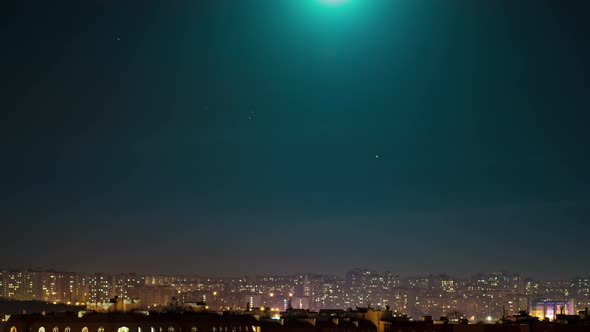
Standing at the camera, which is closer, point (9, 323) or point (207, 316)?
point (9, 323)

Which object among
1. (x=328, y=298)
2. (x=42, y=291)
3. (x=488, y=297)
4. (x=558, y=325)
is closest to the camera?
(x=558, y=325)

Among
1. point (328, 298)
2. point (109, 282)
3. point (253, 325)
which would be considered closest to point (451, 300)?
point (328, 298)

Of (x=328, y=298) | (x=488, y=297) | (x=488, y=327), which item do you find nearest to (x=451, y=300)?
(x=488, y=297)

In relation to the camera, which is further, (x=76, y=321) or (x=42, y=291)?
(x=42, y=291)

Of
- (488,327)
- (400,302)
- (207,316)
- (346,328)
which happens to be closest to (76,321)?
(207,316)

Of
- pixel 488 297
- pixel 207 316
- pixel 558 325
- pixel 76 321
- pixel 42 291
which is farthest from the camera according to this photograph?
pixel 488 297

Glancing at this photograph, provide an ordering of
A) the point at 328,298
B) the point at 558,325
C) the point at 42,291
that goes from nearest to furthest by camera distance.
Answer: the point at 558,325 < the point at 42,291 < the point at 328,298

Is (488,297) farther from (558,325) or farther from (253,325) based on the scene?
(253,325)

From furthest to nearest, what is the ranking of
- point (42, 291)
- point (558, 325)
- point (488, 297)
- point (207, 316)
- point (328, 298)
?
point (328, 298), point (488, 297), point (42, 291), point (558, 325), point (207, 316)

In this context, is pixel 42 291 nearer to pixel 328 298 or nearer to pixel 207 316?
pixel 328 298
